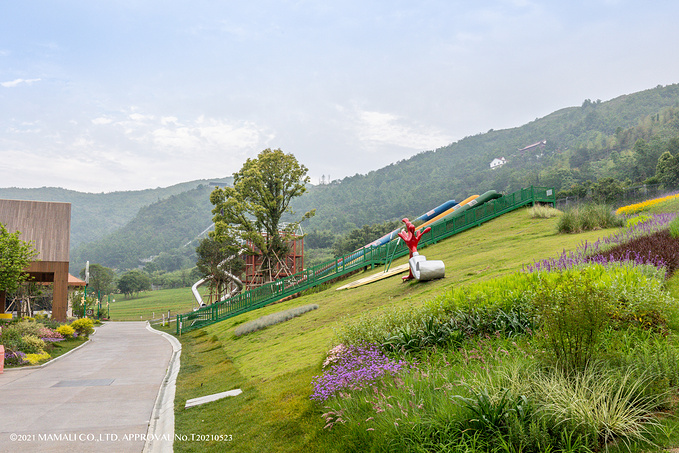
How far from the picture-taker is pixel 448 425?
421cm

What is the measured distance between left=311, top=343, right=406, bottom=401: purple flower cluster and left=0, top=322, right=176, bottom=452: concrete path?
2.99 m

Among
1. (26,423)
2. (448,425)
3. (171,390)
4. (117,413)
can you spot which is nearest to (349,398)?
(448,425)

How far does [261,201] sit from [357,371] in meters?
31.2

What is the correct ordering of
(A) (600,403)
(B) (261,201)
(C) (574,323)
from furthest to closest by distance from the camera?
(B) (261,201) < (C) (574,323) < (A) (600,403)

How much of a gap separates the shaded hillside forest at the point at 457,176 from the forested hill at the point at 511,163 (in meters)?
0.32

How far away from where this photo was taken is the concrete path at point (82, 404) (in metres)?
7.30

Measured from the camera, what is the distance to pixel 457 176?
14325cm

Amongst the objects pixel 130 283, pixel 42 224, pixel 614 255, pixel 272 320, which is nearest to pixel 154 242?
pixel 130 283

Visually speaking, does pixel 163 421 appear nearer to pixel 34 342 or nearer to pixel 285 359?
pixel 285 359

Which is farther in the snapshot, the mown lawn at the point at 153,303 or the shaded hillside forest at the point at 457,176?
the shaded hillside forest at the point at 457,176

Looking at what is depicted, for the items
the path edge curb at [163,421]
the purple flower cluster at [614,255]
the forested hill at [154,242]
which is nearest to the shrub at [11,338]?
the path edge curb at [163,421]

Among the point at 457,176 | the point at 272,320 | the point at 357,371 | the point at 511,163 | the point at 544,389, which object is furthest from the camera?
the point at 457,176

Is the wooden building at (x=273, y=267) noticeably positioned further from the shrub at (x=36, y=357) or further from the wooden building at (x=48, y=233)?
the shrub at (x=36, y=357)

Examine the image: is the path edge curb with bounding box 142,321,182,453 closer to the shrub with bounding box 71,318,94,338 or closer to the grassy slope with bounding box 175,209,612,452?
the grassy slope with bounding box 175,209,612,452
